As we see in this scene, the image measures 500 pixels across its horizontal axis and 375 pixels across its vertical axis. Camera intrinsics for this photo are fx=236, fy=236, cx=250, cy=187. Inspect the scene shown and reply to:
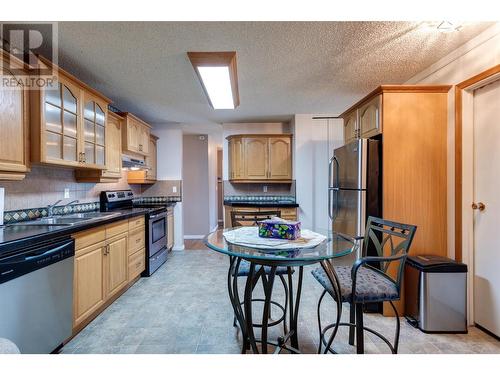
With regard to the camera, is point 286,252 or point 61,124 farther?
point 61,124

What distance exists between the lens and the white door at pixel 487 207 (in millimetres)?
1865

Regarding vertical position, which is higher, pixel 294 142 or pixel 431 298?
pixel 294 142

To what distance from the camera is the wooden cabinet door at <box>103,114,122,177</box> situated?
288 centimetres

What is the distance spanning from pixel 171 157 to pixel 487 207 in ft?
14.2

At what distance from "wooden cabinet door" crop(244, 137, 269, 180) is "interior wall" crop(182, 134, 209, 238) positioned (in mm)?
1473

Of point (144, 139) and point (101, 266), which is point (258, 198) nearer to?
point (144, 139)

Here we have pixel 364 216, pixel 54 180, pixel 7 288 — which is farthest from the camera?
pixel 54 180

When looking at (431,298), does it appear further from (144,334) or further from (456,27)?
(144,334)

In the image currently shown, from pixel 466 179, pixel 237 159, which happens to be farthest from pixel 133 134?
pixel 466 179

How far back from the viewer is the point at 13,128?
1681mm
